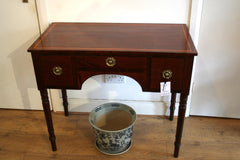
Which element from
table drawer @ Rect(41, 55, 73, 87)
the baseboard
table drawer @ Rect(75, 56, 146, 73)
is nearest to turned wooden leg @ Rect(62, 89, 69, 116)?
the baseboard

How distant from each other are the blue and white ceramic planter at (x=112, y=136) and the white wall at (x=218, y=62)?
56 cm

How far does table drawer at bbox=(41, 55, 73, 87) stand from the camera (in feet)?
4.35

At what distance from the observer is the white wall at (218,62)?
1.57 meters

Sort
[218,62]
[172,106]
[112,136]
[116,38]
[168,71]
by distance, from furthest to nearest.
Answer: [172,106] < [218,62] < [112,136] < [116,38] < [168,71]

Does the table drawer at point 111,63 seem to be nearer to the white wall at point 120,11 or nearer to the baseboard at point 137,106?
the white wall at point 120,11

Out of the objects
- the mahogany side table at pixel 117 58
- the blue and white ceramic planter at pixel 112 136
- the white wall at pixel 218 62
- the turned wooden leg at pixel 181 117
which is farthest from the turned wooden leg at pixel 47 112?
the white wall at pixel 218 62

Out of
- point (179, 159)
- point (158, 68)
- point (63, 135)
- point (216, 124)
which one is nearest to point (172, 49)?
point (158, 68)

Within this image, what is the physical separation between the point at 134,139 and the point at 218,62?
76cm

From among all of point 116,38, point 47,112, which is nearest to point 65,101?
point 47,112

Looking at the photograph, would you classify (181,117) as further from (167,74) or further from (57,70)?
(57,70)

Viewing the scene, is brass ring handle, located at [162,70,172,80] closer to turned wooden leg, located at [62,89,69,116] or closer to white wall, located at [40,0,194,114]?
white wall, located at [40,0,194,114]

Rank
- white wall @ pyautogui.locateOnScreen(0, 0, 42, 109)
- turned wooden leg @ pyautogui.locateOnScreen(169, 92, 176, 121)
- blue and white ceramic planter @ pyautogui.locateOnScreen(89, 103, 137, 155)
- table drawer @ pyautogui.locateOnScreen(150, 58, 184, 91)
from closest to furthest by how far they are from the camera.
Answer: table drawer @ pyautogui.locateOnScreen(150, 58, 184, 91)
blue and white ceramic planter @ pyautogui.locateOnScreen(89, 103, 137, 155)
white wall @ pyautogui.locateOnScreen(0, 0, 42, 109)
turned wooden leg @ pyautogui.locateOnScreen(169, 92, 176, 121)

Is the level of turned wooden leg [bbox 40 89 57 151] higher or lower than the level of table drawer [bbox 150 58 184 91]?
lower

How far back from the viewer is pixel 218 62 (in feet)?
5.64
